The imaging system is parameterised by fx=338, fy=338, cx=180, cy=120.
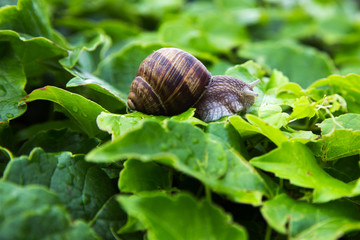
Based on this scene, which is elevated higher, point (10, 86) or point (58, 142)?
point (10, 86)

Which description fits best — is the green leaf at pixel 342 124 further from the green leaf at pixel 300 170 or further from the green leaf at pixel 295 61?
the green leaf at pixel 295 61

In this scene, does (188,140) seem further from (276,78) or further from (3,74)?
(3,74)

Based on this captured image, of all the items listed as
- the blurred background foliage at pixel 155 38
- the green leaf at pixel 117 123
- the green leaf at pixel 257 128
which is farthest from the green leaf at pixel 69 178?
the green leaf at pixel 257 128

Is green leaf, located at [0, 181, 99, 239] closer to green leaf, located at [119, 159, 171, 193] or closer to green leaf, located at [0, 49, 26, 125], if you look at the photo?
green leaf, located at [119, 159, 171, 193]

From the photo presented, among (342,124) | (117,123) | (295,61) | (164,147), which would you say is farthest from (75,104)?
(295,61)

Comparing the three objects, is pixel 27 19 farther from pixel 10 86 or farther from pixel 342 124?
pixel 342 124

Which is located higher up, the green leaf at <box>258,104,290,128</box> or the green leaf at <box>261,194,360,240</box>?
the green leaf at <box>258,104,290,128</box>

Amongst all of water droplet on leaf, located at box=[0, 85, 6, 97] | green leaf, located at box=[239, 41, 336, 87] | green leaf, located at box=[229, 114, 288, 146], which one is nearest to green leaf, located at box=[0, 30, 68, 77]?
water droplet on leaf, located at box=[0, 85, 6, 97]
